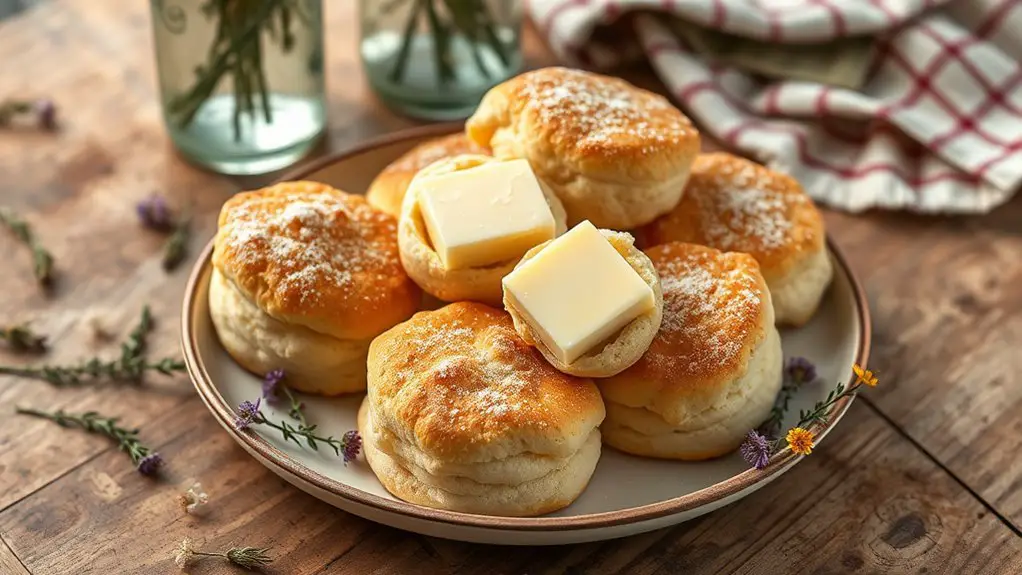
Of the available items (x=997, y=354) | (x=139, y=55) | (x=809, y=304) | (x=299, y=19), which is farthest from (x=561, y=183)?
(x=139, y=55)

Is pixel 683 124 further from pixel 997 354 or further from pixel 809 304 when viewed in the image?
pixel 997 354

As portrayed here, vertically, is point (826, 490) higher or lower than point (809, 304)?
lower

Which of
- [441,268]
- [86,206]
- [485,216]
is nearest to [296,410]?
[441,268]

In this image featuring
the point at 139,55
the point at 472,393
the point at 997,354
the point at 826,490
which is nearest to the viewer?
the point at 472,393

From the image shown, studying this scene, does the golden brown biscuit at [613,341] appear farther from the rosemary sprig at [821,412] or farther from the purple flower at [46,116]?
the purple flower at [46,116]

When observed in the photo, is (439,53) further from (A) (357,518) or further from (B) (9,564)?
(B) (9,564)
